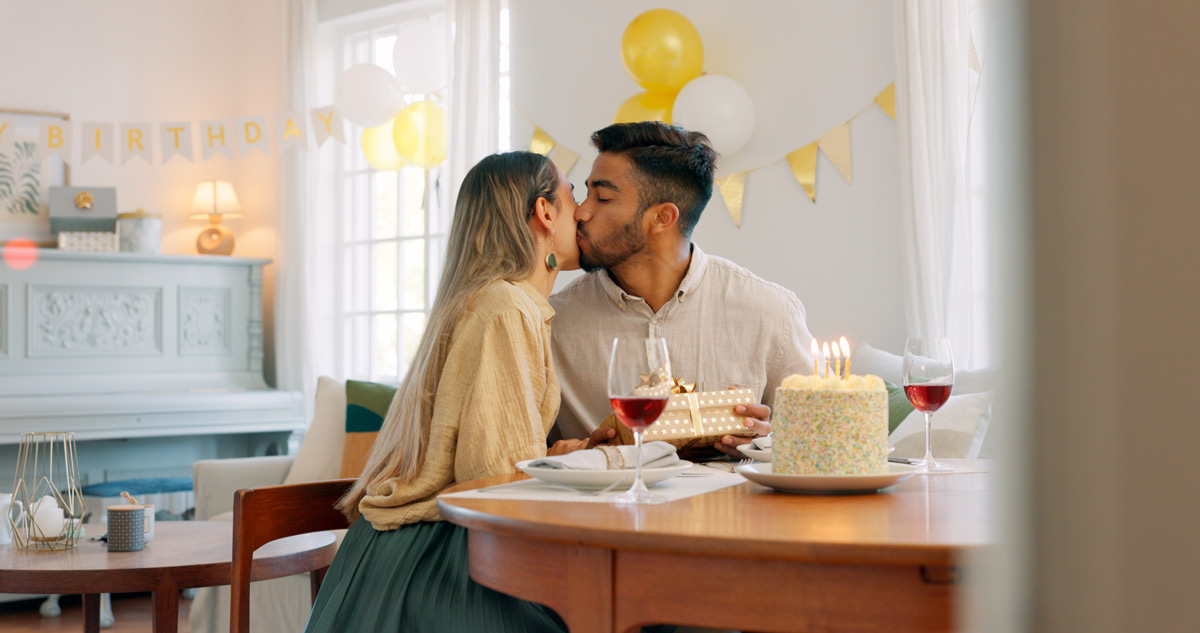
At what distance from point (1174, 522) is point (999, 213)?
0.12ft

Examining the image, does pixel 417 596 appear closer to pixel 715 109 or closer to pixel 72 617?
pixel 715 109

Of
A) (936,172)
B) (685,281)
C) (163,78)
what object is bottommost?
Result: (685,281)

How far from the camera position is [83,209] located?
538 centimetres

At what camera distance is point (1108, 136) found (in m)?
0.11

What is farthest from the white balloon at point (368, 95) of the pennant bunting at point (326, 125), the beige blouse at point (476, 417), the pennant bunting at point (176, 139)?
the beige blouse at point (476, 417)

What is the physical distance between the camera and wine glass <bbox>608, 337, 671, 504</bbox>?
1.10m

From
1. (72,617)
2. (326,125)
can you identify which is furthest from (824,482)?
(326,125)

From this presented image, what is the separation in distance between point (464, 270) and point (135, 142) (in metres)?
4.25

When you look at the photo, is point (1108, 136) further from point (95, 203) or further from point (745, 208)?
point (95, 203)

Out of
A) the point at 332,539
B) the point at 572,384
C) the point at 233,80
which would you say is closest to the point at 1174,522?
the point at 572,384

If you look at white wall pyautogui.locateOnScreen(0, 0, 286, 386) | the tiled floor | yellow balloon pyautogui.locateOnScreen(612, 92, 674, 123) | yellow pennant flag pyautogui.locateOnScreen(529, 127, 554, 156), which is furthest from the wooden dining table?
white wall pyautogui.locateOnScreen(0, 0, 286, 386)

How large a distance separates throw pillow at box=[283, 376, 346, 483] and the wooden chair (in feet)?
6.69

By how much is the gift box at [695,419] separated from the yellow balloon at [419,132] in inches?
127

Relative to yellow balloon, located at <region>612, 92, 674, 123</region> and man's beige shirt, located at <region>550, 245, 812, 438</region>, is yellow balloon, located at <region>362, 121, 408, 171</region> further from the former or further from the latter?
man's beige shirt, located at <region>550, 245, 812, 438</region>
